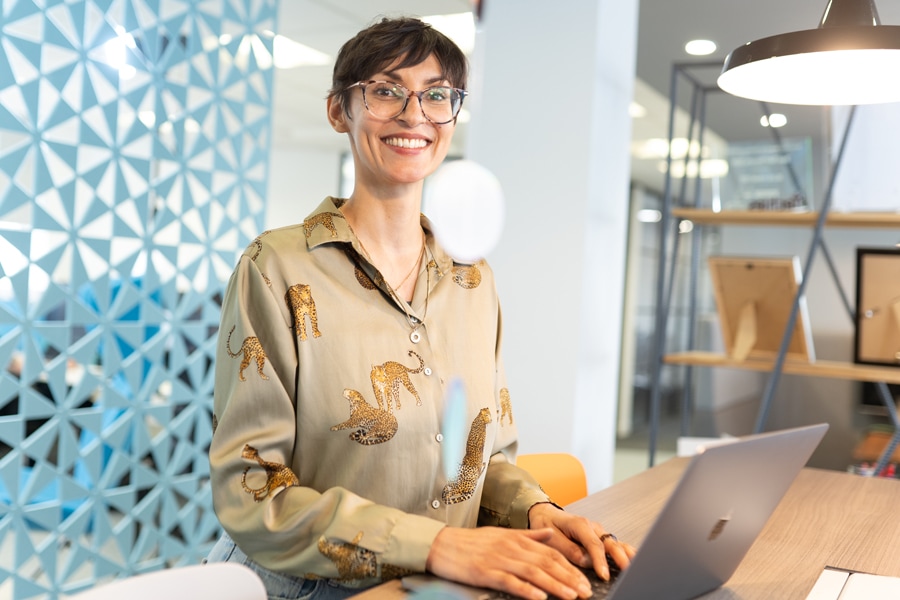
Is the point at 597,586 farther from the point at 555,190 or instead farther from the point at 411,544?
the point at 555,190

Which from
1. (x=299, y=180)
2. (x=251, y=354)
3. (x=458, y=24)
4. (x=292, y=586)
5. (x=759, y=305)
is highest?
(x=458, y=24)

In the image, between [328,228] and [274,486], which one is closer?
[274,486]

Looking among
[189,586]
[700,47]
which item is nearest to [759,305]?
[700,47]

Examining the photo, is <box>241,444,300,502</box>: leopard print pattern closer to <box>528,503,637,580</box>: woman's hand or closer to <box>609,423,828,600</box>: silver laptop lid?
<box>528,503,637,580</box>: woman's hand

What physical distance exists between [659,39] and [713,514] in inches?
146

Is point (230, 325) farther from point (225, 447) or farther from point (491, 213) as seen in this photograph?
point (491, 213)

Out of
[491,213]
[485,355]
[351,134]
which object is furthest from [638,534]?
[491,213]

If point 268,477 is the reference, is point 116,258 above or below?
above

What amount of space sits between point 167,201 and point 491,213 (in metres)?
1.15

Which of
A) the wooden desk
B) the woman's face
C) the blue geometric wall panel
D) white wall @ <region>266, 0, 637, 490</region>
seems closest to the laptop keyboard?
the wooden desk

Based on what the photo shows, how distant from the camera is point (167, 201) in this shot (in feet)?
9.68

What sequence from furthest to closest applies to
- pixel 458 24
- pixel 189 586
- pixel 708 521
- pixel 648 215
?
pixel 648 215 → pixel 458 24 → pixel 189 586 → pixel 708 521

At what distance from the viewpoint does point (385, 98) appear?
1263 mm

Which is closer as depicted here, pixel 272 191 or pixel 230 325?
pixel 230 325
